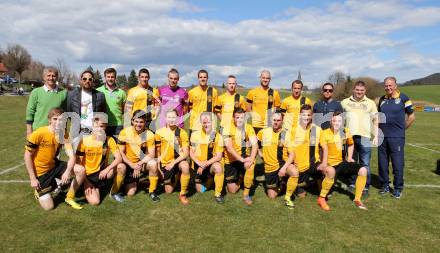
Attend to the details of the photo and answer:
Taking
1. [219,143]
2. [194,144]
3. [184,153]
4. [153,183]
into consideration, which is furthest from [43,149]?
[219,143]

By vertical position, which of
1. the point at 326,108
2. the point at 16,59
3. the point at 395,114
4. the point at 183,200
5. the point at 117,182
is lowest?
the point at 183,200

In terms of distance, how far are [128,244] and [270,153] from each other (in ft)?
9.71

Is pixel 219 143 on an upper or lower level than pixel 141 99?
lower

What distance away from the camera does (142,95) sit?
6434mm

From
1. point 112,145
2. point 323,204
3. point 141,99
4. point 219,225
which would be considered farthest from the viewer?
point 141,99

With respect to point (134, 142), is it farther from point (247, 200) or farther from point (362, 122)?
point (362, 122)

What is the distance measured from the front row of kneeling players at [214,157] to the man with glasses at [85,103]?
0.37 m

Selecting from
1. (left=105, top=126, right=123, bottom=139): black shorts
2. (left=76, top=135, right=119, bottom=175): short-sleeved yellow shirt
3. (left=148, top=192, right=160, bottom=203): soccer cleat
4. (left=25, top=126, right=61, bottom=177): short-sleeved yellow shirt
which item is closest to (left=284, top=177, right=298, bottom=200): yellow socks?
(left=148, top=192, right=160, bottom=203): soccer cleat

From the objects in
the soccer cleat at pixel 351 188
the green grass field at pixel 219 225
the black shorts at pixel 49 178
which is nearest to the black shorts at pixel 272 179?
the green grass field at pixel 219 225

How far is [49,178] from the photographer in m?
5.09

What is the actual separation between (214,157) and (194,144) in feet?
1.54

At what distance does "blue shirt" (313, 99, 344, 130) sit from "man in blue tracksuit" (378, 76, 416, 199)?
2.90ft

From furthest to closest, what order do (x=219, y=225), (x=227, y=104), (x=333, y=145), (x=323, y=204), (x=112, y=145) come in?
(x=227, y=104) → (x=333, y=145) → (x=112, y=145) → (x=323, y=204) → (x=219, y=225)

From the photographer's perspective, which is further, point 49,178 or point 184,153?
point 184,153
